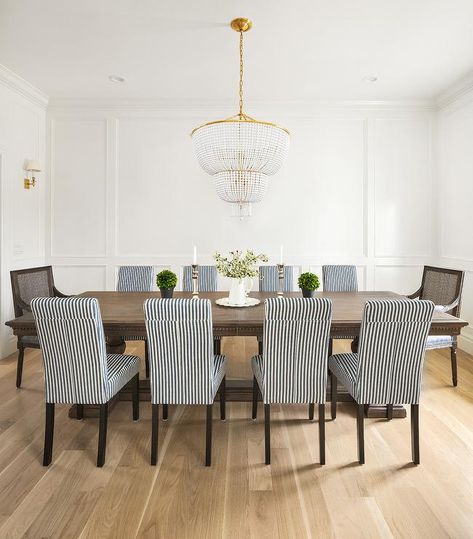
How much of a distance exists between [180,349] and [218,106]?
3.54m

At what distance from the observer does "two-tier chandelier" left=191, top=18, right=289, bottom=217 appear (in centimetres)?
269

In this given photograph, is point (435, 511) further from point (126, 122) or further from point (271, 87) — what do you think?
point (126, 122)

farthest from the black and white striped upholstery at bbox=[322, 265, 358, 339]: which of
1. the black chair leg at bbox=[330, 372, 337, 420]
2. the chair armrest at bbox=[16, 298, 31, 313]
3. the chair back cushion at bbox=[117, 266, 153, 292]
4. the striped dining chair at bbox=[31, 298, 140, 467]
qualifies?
the chair armrest at bbox=[16, 298, 31, 313]

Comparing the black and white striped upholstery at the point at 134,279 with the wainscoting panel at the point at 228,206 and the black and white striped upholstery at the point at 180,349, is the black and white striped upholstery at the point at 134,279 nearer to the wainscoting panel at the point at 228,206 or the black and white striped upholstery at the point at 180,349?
the wainscoting panel at the point at 228,206

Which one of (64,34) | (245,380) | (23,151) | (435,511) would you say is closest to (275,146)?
(245,380)

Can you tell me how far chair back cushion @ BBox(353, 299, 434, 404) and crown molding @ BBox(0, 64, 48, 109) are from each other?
159 inches

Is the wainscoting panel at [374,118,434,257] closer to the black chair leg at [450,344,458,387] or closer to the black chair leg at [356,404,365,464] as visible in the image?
the black chair leg at [450,344,458,387]

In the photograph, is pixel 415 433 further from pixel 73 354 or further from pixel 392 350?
pixel 73 354

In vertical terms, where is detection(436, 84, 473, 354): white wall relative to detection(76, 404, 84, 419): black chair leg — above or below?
above

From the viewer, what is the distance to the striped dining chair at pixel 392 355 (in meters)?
2.01

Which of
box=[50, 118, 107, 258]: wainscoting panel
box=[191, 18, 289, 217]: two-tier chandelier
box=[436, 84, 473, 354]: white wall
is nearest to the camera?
box=[191, 18, 289, 217]: two-tier chandelier

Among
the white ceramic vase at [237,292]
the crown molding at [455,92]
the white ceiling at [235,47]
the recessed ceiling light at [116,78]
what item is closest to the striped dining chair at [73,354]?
the white ceramic vase at [237,292]

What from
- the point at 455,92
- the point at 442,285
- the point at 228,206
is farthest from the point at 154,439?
the point at 455,92

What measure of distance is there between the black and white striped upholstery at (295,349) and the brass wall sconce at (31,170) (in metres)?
3.47
